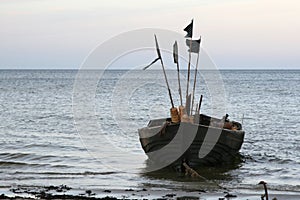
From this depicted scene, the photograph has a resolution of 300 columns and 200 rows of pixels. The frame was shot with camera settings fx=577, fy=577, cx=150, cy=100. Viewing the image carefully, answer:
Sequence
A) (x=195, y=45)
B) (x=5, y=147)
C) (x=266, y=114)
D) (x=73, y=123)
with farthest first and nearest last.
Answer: (x=266, y=114), (x=73, y=123), (x=5, y=147), (x=195, y=45)

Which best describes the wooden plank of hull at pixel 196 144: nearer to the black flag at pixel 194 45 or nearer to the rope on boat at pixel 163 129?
the rope on boat at pixel 163 129

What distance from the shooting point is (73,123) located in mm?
34500

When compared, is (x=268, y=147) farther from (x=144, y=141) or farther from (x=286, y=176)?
(x=144, y=141)

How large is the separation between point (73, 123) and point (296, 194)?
71.2 feet

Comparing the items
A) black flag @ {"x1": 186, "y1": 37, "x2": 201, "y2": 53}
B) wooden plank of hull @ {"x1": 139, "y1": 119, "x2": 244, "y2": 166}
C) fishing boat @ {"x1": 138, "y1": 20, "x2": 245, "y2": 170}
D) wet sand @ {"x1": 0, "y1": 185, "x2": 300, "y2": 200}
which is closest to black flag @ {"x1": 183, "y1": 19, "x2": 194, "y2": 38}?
fishing boat @ {"x1": 138, "y1": 20, "x2": 245, "y2": 170}

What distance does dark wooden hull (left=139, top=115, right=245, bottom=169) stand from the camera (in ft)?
52.6

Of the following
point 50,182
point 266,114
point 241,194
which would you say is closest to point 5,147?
point 50,182

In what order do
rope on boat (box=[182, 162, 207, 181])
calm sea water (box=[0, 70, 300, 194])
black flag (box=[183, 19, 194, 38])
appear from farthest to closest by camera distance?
black flag (box=[183, 19, 194, 38]) → rope on boat (box=[182, 162, 207, 181]) → calm sea water (box=[0, 70, 300, 194])

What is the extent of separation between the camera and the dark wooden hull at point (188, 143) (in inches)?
631

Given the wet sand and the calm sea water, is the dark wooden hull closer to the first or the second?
the calm sea water

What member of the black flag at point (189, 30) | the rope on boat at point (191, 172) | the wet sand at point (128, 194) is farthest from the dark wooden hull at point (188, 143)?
the black flag at point (189, 30)

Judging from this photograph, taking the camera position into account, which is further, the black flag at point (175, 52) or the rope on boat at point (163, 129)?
the black flag at point (175, 52)

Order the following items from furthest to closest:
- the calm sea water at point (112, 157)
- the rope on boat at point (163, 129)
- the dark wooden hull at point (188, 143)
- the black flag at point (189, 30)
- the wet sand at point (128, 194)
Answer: the black flag at point (189, 30)
the calm sea water at point (112, 157)
the rope on boat at point (163, 129)
the dark wooden hull at point (188, 143)
the wet sand at point (128, 194)

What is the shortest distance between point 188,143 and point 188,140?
0.12 m
